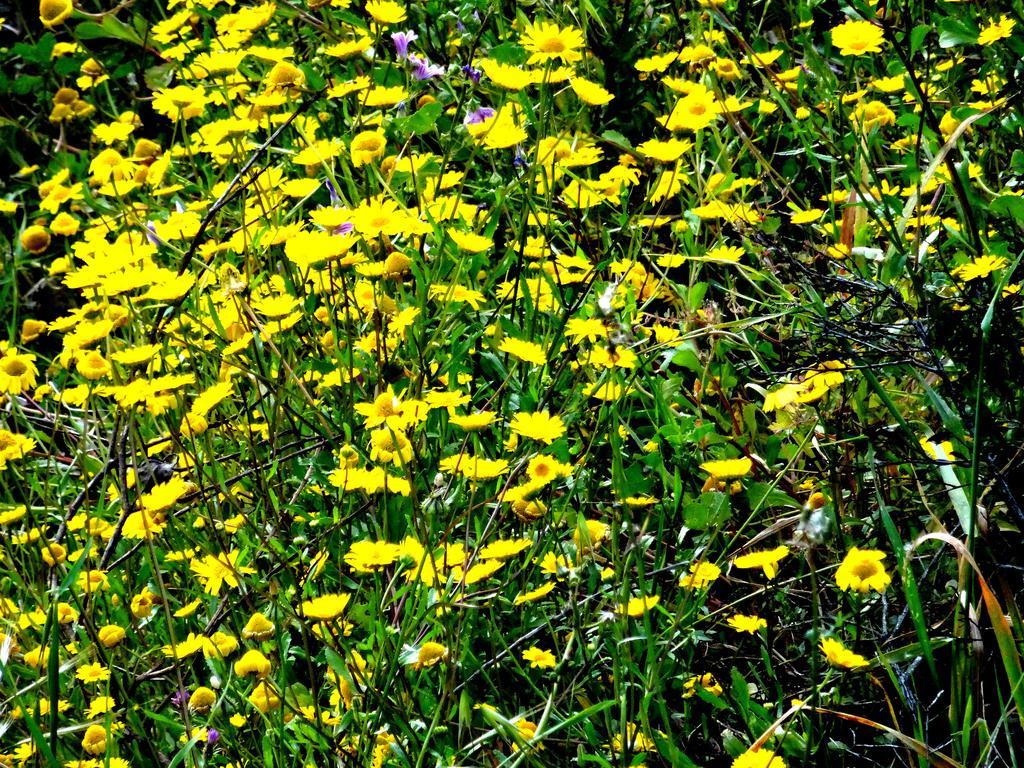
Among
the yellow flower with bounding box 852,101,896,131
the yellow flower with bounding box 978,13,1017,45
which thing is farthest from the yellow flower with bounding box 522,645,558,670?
the yellow flower with bounding box 852,101,896,131

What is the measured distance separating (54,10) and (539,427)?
199 cm

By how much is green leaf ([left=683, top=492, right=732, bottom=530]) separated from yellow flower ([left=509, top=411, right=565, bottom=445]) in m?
0.19

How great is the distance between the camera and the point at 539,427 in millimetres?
1437

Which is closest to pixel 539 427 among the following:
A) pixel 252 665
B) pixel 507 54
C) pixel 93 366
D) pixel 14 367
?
pixel 252 665

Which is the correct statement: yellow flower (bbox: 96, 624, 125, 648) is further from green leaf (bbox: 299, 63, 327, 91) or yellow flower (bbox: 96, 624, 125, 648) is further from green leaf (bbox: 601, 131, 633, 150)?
green leaf (bbox: 299, 63, 327, 91)

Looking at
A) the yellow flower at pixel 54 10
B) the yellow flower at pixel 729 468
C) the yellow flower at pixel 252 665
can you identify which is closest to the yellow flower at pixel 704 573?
the yellow flower at pixel 729 468

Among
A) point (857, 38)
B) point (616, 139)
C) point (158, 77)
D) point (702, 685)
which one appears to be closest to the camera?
point (702, 685)

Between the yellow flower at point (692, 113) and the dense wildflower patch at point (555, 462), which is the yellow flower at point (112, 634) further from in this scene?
the yellow flower at point (692, 113)

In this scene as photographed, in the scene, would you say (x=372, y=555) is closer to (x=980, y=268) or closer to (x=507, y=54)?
(x=980, y=268)

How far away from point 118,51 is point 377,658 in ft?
9.23

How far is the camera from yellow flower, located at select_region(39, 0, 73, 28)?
9.09ft

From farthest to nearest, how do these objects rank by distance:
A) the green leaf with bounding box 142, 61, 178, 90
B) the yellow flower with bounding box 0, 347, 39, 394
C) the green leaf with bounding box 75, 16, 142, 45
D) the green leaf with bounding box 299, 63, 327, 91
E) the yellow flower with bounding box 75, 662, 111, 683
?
the green leaf with bounding box 142, 61, 178, 90 → the green leaf with bounding box 75, 16, 142, 45 → the green leaf with bounding box 299, 63, 327, 91 → the yellow flower with bounding box 0, 347, 39, 394 → the yellow flower with bounding box 75, 662, 111, 683

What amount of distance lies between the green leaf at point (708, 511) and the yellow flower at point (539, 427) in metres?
0.19

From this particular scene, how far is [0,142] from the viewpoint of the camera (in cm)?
361
